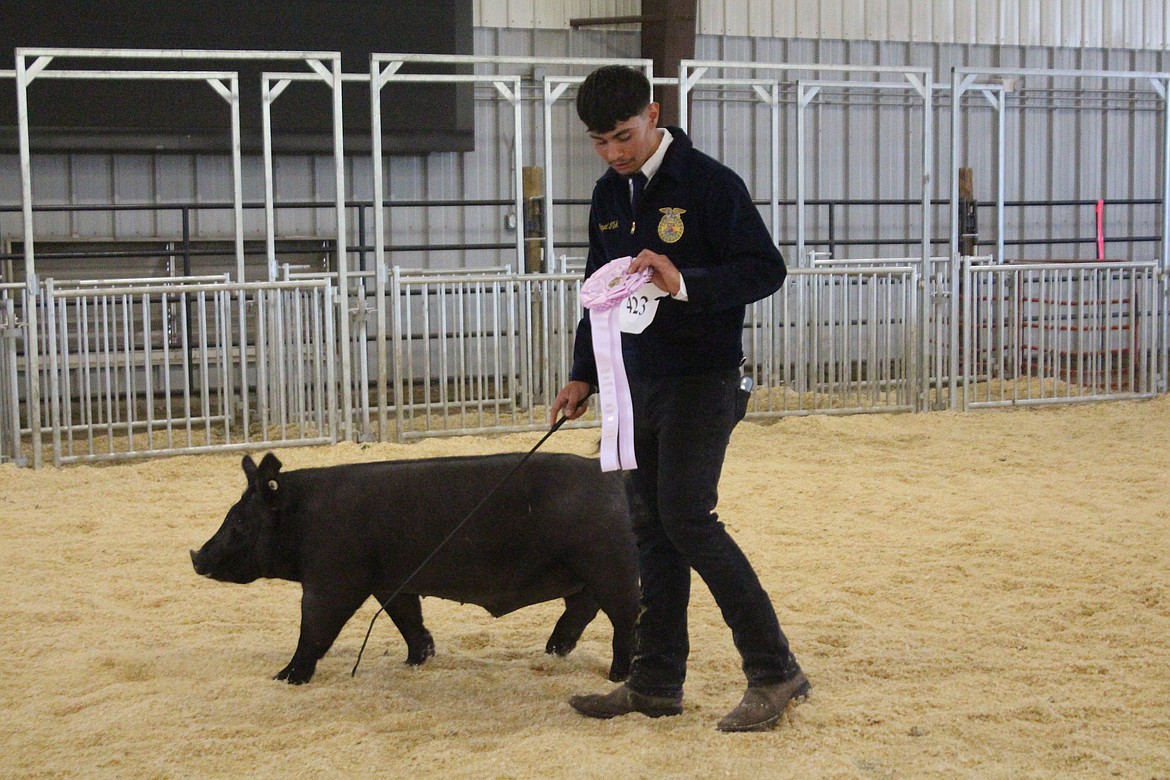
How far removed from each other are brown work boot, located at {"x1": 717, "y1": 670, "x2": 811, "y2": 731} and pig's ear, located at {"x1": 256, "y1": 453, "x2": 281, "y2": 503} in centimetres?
145

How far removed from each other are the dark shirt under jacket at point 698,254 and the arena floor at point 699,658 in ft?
3.08

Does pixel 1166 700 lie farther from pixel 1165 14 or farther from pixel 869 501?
pixel 1165 14

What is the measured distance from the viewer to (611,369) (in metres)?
3.14

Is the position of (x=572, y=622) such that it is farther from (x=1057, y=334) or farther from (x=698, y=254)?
(x=1057, y=334)

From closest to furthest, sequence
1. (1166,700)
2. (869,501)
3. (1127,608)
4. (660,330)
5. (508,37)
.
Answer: (660,330), (1166,700), (1127,608), (869,501), (508,37)

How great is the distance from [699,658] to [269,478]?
1.39 m

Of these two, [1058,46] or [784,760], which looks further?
[1058,46]

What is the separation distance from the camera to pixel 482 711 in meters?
3.43

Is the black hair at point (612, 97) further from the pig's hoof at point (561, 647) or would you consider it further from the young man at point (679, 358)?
the pig's hoof at point (561, 647)

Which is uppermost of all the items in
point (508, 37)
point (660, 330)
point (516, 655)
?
point (508, 37)

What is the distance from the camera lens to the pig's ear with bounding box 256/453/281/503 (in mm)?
3662

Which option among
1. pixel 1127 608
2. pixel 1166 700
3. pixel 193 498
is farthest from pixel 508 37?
pixel 1166 700

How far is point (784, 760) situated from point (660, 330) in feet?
3.47

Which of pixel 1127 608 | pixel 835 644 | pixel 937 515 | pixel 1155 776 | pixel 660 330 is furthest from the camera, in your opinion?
pixel 937 515
